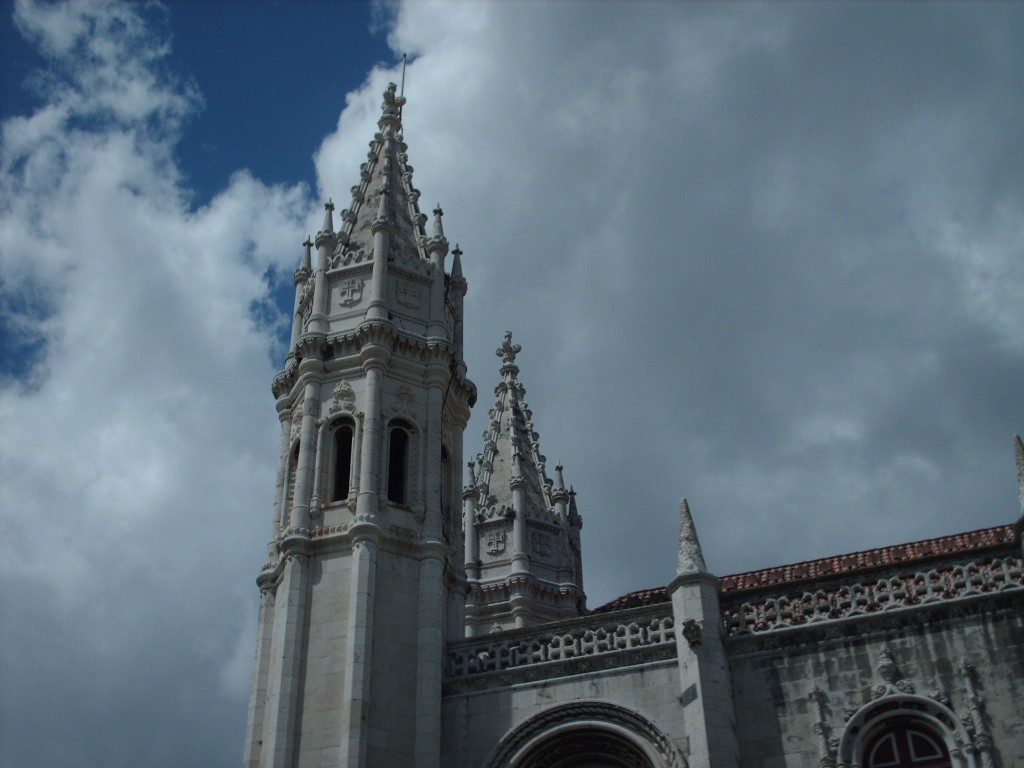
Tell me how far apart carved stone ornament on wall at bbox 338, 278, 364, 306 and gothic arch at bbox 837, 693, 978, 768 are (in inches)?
542

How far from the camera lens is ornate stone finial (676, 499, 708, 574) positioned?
70.3 feet

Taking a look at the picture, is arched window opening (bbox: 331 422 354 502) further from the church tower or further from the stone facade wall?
the stone facade wall

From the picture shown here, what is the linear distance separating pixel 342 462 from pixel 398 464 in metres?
1.16

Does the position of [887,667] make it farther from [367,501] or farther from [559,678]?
[367,501]

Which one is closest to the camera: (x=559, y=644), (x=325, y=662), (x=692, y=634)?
(x=692, y=634)

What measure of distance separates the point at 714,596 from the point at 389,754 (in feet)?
20.5

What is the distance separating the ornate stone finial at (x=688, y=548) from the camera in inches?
843

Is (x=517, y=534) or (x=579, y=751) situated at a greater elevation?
(x=517, y=534)

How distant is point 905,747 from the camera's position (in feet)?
62.0

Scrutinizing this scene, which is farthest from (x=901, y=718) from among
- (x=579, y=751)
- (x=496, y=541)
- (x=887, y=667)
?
(x=496, y=541)

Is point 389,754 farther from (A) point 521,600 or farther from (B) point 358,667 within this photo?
(A) point 521,600

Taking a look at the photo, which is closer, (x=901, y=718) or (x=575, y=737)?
(x=901, y=718)

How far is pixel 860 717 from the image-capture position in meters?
19.2

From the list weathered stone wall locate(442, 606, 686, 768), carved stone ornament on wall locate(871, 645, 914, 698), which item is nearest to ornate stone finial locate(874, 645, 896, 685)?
carved stone ornament on wall locate(871, 645, 914, 698)
